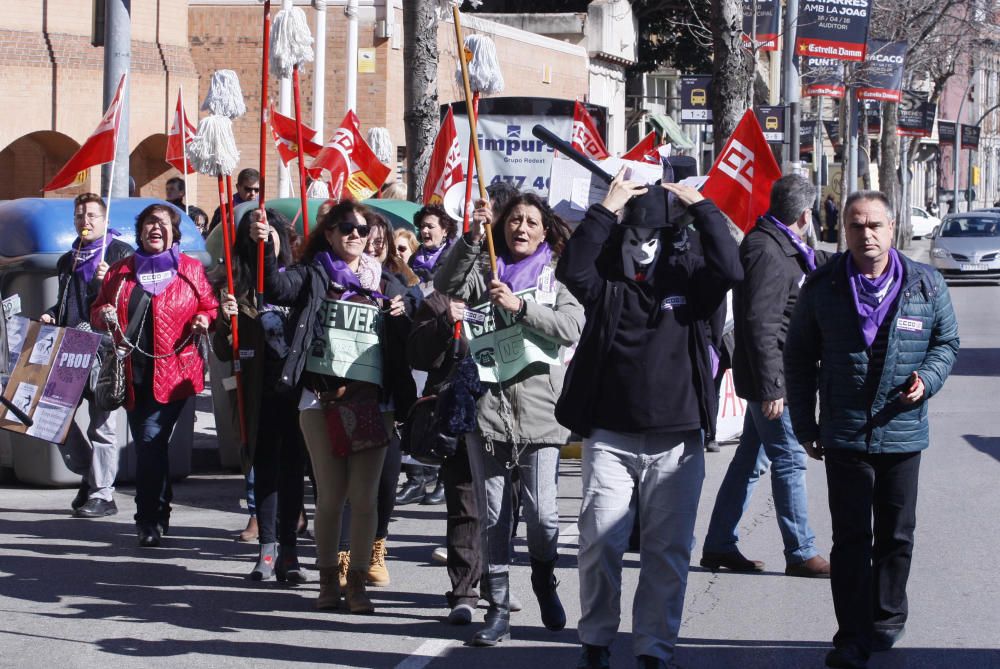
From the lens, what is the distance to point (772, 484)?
734cm

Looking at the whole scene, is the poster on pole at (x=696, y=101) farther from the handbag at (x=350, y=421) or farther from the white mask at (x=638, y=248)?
the white mask at (x=638, y=248)

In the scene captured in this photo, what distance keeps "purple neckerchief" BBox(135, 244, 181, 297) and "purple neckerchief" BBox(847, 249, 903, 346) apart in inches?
154

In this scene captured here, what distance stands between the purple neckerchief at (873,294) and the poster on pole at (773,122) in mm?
17631

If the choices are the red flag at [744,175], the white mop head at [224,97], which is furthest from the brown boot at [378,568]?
the red flag at [744,175]

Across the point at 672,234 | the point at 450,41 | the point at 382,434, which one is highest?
the point at 450,41

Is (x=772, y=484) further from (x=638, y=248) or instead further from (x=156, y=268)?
(x=156, y=268)

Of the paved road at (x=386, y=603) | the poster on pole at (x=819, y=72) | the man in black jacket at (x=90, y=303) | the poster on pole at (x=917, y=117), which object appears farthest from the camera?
the poster on pole at (x=917, y=117)

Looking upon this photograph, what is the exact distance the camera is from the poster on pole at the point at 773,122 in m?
23.1

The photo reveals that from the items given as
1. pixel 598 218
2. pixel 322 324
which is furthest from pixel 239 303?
pixel 598 218

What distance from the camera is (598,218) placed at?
5500 mm

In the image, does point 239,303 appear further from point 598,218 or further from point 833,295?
point 833,295

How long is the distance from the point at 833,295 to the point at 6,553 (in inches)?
180

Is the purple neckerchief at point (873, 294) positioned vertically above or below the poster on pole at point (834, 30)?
below

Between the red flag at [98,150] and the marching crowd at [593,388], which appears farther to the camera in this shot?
the red flag at [98,150]
